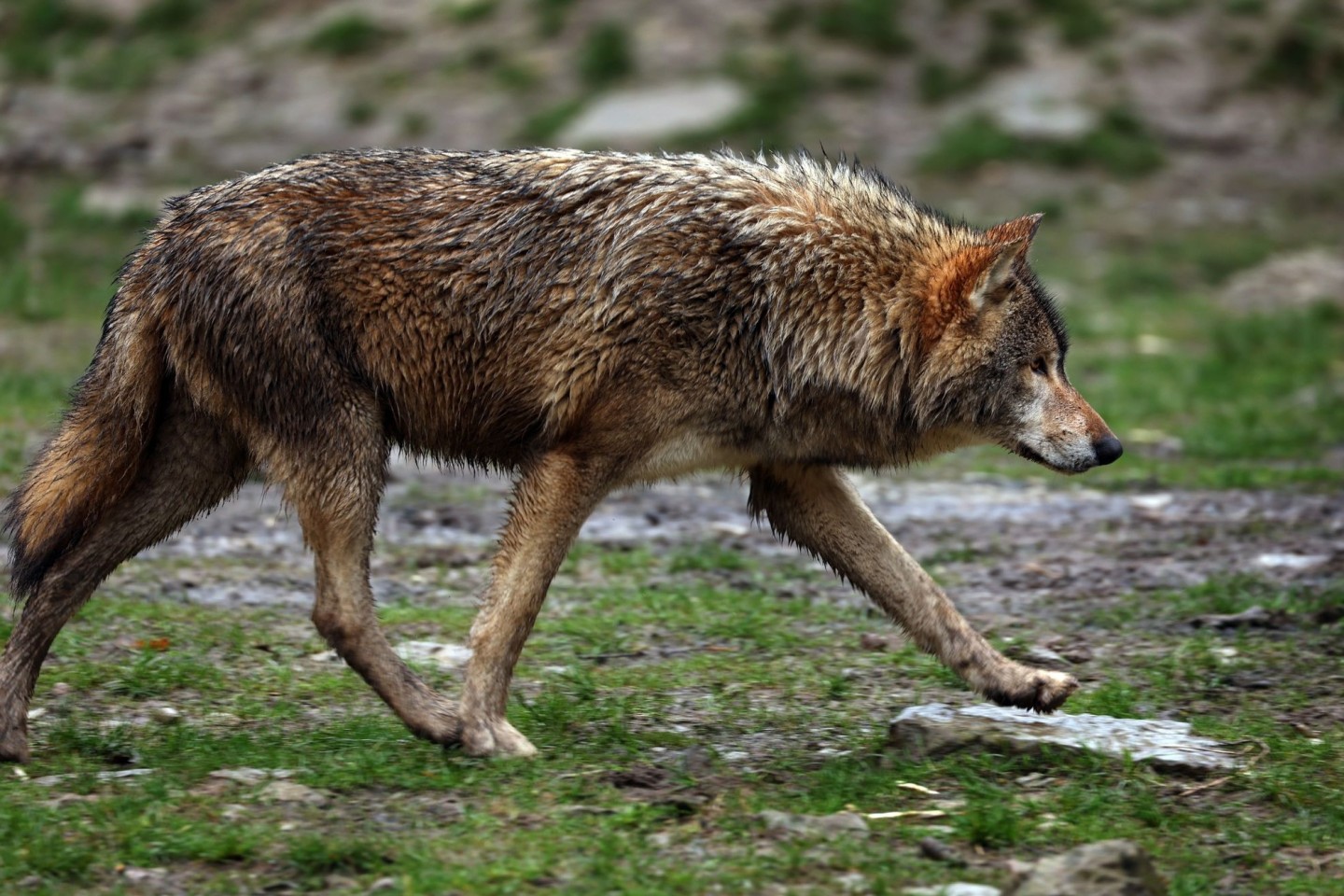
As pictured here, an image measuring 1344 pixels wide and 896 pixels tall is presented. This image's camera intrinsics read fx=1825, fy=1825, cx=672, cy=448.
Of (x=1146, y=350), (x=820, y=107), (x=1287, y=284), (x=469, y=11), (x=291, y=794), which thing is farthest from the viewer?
(x=469, y=11)

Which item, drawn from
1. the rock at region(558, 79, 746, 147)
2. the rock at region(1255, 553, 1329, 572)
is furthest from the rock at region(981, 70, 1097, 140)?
the rock at region(1255, 553, 1329, 572)

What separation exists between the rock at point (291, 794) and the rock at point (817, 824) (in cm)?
118

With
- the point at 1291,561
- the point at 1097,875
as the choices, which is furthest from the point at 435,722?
the point at 1291,561

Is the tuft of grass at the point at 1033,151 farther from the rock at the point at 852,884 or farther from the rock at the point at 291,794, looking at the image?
the rock at the point at 852,884

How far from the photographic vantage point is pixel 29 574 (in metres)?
5.48

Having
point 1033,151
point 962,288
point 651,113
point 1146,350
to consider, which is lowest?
point 962,288

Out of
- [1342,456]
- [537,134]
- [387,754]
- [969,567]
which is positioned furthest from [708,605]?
[537,134]

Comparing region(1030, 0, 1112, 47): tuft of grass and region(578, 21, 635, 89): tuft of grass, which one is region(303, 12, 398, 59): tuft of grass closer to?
region(578, 21, 635, 89): tuft of grass

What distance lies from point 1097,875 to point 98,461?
125 inches

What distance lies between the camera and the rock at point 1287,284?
539 inches

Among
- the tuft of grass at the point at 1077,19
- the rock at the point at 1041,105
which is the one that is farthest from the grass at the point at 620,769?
the tuft of grass at the point at 1077,19

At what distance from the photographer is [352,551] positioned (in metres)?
5.44

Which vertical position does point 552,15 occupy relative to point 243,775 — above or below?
above

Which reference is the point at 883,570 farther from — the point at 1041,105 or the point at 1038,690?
the point at 1041,105
